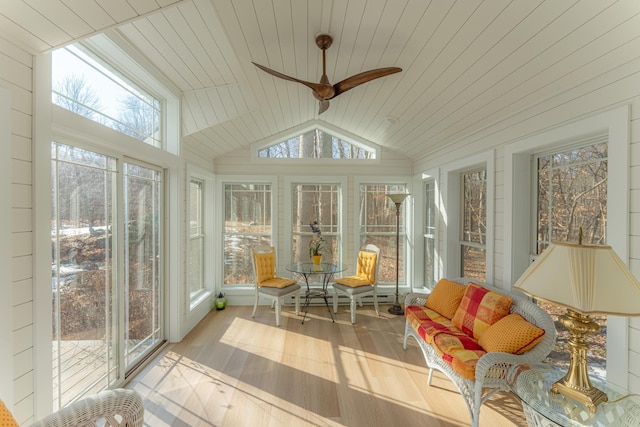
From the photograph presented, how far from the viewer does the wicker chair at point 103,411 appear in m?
1.20

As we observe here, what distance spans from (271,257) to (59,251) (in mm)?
2791

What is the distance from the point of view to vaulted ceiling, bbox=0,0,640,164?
1.47m

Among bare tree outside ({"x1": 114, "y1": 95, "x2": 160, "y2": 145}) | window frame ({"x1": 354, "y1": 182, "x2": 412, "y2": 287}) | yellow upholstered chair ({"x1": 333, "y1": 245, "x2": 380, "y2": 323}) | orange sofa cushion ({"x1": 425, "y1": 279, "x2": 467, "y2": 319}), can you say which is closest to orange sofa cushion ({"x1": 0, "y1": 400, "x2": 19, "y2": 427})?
bare tree outside ({"x1": 114, "y1": 95, "x2": 160, "y2": 145})

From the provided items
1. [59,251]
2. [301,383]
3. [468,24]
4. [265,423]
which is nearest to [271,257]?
[301,383]

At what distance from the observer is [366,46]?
2.30 meters

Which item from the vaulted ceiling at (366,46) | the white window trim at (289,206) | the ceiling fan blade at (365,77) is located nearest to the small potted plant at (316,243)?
the white window trim at (289,206)

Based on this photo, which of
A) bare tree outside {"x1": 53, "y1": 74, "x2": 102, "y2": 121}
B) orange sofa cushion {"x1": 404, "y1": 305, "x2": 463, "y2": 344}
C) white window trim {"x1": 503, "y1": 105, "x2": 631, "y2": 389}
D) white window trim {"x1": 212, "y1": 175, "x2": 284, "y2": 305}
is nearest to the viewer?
white window trim {"x1": 503, "y1": 105, "x2": 631, "y2": 389}

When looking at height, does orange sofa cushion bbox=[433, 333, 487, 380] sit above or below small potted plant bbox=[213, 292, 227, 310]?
above

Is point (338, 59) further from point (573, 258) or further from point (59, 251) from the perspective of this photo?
point (59, 251)

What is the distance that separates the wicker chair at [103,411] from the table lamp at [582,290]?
1.93 m

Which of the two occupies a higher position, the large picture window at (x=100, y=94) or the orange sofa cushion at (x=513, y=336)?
the large picture window at (x=100, y=94)

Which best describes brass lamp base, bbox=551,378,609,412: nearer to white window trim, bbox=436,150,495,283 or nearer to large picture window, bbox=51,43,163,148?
white window trim, bbox=436,150,495,283

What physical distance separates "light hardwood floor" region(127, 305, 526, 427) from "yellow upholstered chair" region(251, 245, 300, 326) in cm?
42

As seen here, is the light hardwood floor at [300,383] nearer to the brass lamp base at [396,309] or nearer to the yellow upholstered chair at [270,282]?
the yellow upholstered chair at [270,282]
